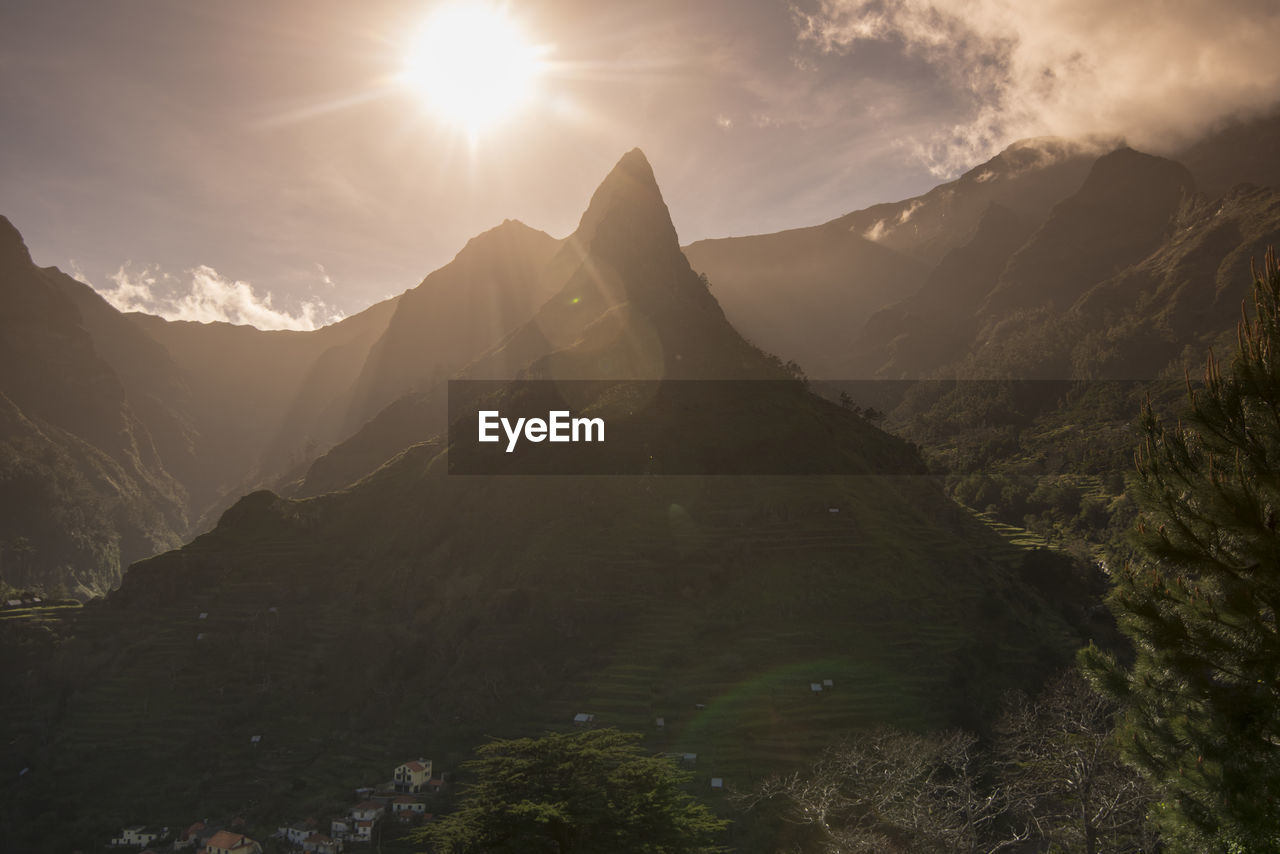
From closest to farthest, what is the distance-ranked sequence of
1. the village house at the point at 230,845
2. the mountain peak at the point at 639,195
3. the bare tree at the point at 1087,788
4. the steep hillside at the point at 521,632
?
1. the bare tree at the point at 1087,788
2. the village house at the point at 230,845
3. the steep hillside at the point at 521,632
4. the mountain peak at the point at 639,195

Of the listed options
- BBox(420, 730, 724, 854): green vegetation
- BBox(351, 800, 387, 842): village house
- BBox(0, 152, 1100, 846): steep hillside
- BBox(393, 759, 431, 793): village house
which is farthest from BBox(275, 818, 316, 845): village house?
BBox(420, 730, 724, 854): green vegetation

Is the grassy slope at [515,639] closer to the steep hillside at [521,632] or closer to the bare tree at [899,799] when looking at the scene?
the steep hillside at [521,632]

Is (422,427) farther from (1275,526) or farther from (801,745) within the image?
(1275,526)

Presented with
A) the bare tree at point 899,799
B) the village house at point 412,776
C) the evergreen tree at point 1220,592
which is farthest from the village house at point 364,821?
the evergreen tree at point 1220,592

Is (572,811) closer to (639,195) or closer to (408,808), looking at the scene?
(408,808)

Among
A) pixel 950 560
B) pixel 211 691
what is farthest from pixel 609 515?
pixel 211 691

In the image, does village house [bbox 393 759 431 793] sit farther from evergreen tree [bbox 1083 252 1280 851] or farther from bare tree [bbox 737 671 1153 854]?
evergreen tree [bbox 1083 252 1280 851]

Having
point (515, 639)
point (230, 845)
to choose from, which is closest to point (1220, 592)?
point (230, 845)
